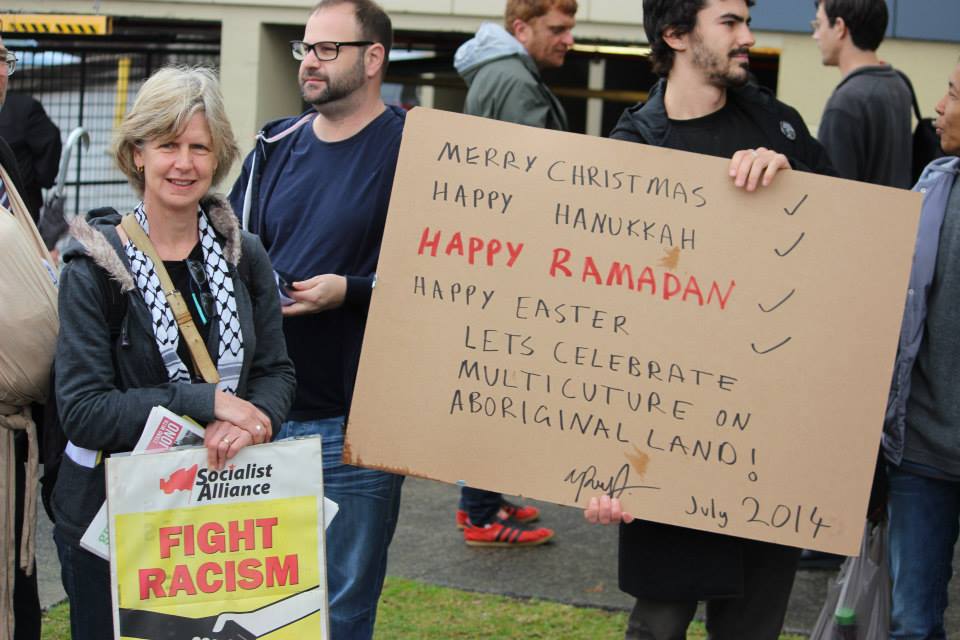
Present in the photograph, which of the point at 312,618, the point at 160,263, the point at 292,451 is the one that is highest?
the point at 160,263

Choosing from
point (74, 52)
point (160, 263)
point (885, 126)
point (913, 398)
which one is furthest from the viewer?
point (74, 52)

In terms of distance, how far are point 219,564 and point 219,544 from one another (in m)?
0.04

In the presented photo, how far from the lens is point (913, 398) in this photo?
136 inches

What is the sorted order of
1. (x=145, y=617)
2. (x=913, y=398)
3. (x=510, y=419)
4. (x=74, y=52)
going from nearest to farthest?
(x=145, y=617) → (x=510, y=419) → (x=913, y=398) → (x=74, y=52)

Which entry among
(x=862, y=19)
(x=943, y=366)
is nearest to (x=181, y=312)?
(x=943, y=366)

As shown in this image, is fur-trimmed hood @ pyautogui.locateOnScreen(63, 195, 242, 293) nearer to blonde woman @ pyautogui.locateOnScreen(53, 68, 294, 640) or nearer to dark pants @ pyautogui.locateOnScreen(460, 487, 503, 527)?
blonde woman @ pyautogui.locateOnScreen(53, 68, 294, 640)

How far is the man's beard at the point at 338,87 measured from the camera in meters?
3.59

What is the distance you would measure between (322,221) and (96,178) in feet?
23.7

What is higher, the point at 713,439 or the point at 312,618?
the point at 713,439

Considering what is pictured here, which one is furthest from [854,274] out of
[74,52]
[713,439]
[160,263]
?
[74,52]

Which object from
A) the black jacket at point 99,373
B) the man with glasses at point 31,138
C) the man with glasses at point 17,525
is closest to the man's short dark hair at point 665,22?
the black jacket at point 99,373

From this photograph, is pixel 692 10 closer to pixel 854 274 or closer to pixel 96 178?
pixel 854 274

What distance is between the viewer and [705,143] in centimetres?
319

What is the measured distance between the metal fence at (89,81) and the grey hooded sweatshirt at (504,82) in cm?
470
